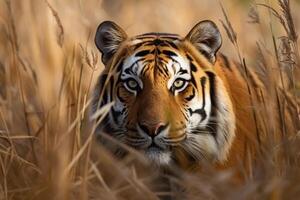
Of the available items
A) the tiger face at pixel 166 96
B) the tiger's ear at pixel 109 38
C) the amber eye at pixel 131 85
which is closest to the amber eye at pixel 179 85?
the tiger face at pixel 166 96

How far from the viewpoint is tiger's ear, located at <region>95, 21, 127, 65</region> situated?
398 cm

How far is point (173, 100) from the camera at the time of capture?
12.4 ft

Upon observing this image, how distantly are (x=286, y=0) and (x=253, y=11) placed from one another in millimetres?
142

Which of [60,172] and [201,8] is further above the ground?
[201,8]

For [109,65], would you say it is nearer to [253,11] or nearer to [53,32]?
[253,11]

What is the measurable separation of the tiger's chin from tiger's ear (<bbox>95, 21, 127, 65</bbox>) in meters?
0.45

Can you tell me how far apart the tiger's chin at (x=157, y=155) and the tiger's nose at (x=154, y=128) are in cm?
5

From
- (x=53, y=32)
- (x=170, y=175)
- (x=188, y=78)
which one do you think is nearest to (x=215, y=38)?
(x=188, y=78)

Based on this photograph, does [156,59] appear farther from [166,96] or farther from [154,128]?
[154,128]

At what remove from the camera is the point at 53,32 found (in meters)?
5.39

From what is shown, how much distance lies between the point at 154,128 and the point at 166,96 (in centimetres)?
14

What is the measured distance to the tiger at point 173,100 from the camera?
3.69m

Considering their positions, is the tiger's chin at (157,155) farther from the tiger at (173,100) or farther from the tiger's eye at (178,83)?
the tiger's eye at (178,83)

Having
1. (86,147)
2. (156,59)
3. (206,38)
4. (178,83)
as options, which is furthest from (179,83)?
(86,147)
